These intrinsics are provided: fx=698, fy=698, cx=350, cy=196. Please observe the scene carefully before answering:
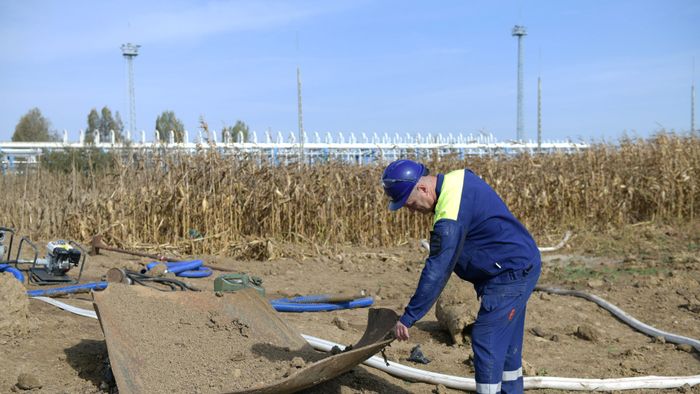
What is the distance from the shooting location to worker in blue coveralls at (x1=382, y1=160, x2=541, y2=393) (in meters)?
3.86

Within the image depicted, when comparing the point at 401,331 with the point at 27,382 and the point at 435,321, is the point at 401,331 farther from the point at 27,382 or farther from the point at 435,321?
the point at 435,321

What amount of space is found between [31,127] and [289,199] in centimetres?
3111

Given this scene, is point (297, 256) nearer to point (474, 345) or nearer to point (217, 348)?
point (217, 348)

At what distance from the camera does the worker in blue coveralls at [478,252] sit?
3863mm

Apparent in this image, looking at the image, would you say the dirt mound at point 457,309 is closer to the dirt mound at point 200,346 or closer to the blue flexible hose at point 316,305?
the blue flexible hose at point 316,305

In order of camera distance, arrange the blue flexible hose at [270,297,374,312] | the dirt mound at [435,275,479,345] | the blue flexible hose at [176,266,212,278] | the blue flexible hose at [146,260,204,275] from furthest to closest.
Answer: the blue flexible hose at [176,266,212,278]
the blue flexible hose at [146,260,204,275]
the blue flexible hose at [270,297,374,312]
the dirt mound at [435,275,479,345]

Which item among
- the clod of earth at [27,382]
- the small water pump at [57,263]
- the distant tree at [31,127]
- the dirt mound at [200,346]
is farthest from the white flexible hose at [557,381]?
the distant tree at [31,127]

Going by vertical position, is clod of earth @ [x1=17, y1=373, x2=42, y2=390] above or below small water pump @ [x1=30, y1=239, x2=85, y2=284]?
below

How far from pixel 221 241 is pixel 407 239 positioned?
12.8ft

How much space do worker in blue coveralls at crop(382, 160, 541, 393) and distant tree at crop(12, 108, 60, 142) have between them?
35813 millimetres

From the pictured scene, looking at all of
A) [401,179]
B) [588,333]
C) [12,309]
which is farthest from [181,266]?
[401,179]

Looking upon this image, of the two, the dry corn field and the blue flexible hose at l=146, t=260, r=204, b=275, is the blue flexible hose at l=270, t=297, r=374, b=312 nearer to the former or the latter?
the blue flexible hose at l=146, t=260, r=204, b=275

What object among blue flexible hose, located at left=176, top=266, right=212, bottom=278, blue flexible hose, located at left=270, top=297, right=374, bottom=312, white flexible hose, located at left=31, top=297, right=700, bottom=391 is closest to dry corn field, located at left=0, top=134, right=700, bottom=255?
blue flexible hose, located at left=176, top=266, right=212, bottom=278

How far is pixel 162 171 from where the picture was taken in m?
13.0
